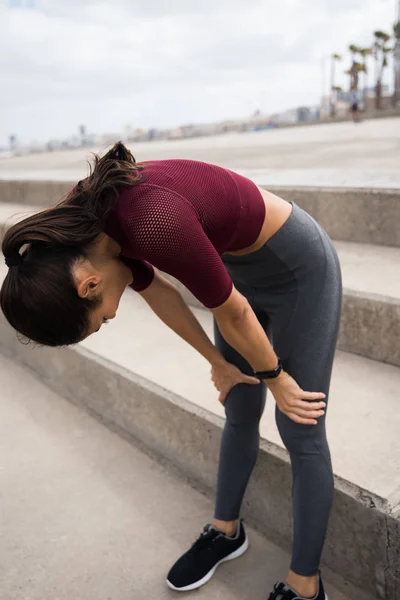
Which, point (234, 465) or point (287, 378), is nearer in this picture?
point (287, 378)

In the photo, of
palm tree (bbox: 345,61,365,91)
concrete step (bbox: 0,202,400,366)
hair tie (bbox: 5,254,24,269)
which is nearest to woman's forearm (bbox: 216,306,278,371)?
hair tie (bbox: 5,254,24,269)

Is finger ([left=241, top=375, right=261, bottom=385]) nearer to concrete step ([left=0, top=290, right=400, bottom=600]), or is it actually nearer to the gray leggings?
the gray leggings

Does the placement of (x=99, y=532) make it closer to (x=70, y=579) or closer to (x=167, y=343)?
(x=70, y=579)

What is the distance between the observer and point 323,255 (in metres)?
1.61

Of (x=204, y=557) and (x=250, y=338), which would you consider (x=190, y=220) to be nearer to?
(x=250, y=338)

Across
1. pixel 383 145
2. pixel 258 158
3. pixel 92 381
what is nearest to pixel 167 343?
pixel 92 381

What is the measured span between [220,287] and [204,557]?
3.45ft

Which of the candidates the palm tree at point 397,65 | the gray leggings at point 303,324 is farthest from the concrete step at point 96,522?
the palm tree at point 397,65

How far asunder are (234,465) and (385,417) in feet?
1.99

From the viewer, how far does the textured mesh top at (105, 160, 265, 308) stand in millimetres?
1285

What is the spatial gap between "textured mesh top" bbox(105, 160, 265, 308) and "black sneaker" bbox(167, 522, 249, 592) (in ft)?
3.22

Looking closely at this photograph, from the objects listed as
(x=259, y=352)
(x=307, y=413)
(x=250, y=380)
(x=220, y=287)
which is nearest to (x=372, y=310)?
(x=250, y=380)

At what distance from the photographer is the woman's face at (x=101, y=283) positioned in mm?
1380

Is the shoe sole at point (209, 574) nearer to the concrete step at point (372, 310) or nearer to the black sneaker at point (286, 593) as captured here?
the black sneaker at point (286, 593)
